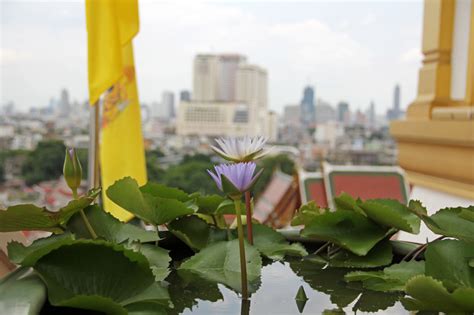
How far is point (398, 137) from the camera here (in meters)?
1.79

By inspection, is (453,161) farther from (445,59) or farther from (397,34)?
(397,34)

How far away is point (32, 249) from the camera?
0.25m

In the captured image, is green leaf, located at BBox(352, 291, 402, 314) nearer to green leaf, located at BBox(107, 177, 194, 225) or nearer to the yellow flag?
green leaf, located at BBox(107, 177, 194, 225)

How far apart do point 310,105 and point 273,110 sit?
3.02 ft

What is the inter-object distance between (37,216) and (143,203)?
0.19 ft

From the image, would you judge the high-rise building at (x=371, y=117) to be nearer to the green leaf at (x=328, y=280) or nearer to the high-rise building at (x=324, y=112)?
the high-rise building at (x=324, y=112)

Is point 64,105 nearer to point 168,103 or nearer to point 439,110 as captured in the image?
point 168,103

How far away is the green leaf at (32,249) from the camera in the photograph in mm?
212

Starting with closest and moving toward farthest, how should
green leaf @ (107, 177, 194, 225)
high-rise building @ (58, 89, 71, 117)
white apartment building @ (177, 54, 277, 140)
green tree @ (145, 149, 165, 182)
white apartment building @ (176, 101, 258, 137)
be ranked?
green leaf @ (107, 177, 194, 225), green tree @ (145, 149, 165, 182), high-rise building @ (58, 89, 71, 117), white apartment building @ (176, 101, 258, 137), white apartment building @ (177, 54, 277, 140)

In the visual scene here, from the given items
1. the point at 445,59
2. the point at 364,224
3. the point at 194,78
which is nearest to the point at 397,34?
the point at 194,78

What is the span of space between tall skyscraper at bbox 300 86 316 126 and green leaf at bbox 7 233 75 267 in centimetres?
1116

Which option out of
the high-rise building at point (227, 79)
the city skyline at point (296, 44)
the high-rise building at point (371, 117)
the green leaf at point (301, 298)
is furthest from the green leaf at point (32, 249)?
the high-rise building at point (227, 79)

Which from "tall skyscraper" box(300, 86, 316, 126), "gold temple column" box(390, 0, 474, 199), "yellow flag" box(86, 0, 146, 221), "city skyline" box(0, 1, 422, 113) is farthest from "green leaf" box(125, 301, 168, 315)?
"city skyline" box(0, 1, 422, 113)

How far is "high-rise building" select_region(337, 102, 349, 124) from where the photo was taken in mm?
11461
